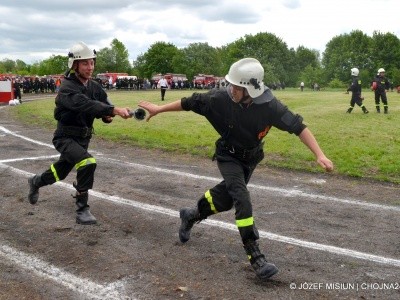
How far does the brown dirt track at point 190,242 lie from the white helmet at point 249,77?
5.54ft

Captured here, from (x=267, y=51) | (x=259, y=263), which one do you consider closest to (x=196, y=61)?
(x=267, y=51)

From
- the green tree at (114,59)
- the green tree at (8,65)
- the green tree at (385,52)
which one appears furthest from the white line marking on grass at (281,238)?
the green tree at (8,65)

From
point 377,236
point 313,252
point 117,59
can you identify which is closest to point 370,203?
point 377,236

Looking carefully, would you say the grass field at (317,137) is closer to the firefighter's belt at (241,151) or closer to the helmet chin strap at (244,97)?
the firefighter's belt at (241,151)

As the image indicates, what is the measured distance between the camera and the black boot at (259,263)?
4.29m

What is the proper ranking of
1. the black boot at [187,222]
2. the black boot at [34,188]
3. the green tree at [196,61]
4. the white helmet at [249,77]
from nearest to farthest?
the white helmet at [249,77] → the black boot at [187,222] → the black boot at [34,188] → the green tree at [196,61]

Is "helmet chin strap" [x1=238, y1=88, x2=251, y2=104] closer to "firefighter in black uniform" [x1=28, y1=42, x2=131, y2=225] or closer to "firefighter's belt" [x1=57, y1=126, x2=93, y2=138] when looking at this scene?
"firefighter in black uniform" [x1=28, y1=42, x2=131, y2=225]

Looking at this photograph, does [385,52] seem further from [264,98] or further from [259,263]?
[259,263]

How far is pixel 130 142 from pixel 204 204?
Result: 816 centimetres

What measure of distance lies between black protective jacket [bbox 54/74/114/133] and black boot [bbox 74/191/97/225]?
905 millimetres

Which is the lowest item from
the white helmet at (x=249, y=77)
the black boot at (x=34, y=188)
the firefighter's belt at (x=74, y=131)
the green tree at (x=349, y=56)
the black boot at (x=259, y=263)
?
the black boot at (x=259, y=263)

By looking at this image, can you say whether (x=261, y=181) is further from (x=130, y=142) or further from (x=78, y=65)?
(x=130, y=142)

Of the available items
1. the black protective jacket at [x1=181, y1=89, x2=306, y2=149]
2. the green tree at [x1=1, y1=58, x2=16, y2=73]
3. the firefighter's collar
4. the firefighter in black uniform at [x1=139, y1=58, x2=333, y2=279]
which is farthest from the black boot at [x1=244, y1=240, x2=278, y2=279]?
the green tree at [x1=1, y1=58, x2=16, y2=73]

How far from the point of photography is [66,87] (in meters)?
5.95
